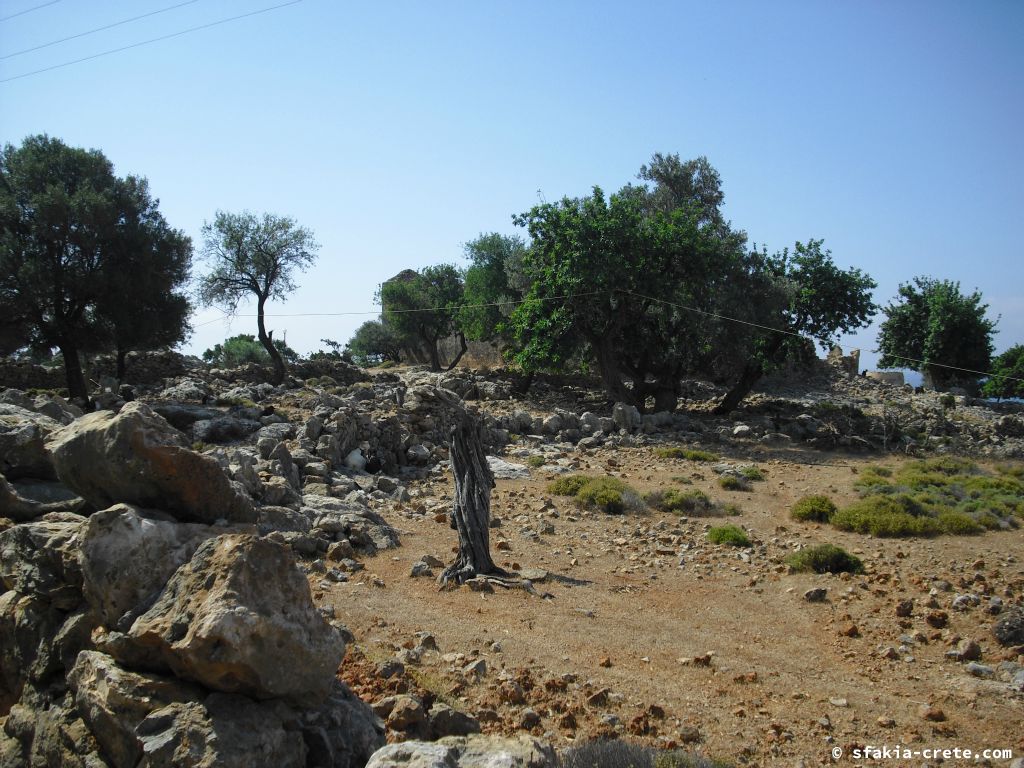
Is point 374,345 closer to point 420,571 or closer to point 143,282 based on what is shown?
point 143,282

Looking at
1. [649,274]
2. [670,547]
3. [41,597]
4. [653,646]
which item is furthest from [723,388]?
[41,597]

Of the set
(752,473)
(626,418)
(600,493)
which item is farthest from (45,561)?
(626,418)

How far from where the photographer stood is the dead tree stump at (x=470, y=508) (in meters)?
10.7

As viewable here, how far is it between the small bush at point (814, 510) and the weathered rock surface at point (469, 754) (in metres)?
12.1

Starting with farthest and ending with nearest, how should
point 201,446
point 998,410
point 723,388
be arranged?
point 723,388 → point 998,410 → point 201,446

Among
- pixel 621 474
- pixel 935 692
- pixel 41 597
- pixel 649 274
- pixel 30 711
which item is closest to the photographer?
pixel 30 711

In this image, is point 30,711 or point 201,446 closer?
point 30,711

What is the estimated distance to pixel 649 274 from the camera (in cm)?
2742

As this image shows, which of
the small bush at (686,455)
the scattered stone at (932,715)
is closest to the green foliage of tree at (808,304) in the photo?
the small bush at (686,455)

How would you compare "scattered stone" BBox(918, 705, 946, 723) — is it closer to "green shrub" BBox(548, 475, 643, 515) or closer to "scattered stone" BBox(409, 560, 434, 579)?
"scattered stone" BBox(409, 560, 434, 579)

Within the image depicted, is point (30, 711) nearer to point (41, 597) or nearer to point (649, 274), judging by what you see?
point (41, 597)

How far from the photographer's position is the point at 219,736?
155 inches

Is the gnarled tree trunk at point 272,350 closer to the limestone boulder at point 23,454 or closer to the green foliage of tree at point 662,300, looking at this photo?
the green foliage of tree at point 662,300

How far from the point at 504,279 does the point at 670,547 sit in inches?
1009
